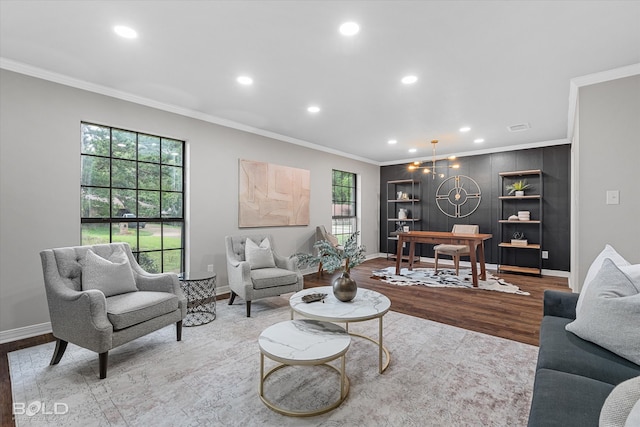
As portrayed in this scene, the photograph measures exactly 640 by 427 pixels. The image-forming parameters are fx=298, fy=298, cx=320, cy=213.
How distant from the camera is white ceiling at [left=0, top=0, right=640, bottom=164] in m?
1.98

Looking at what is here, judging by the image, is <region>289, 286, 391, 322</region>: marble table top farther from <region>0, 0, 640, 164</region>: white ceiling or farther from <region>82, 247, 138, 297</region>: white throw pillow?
<region>0, 0, 640, 164</region>: white ceiling

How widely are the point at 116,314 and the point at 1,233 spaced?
151cm

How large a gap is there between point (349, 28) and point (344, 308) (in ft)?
6.72

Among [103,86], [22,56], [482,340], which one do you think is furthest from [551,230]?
[22,56]

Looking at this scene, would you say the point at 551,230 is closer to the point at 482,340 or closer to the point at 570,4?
the point at 482,340

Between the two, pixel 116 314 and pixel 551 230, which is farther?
pixel 551 230

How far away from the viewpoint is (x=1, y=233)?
2.62 meters

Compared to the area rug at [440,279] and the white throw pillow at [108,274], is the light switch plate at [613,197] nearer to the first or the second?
the area rug at [440,279]

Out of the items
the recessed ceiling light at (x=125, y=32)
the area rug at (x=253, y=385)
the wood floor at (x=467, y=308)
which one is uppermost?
the recessed ceiling light at (x=125, y=32)

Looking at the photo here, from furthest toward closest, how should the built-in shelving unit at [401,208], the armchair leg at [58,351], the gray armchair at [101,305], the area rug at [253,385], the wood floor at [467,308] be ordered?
the built-in shelving unit at [401,208] → the wood floor at [467,308] → the armchair leg at [58,351] → the gray armchair at [101,305] → the area rug at [253,385]

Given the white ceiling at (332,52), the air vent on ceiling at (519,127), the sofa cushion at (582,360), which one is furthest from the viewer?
the air vent on ceiling at (519,127)

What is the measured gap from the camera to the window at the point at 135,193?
3.20m

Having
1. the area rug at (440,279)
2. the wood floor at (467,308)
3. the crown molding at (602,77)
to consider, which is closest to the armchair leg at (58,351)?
the wood floor at (467,308)

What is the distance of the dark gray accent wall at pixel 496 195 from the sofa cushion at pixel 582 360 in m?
4.75
